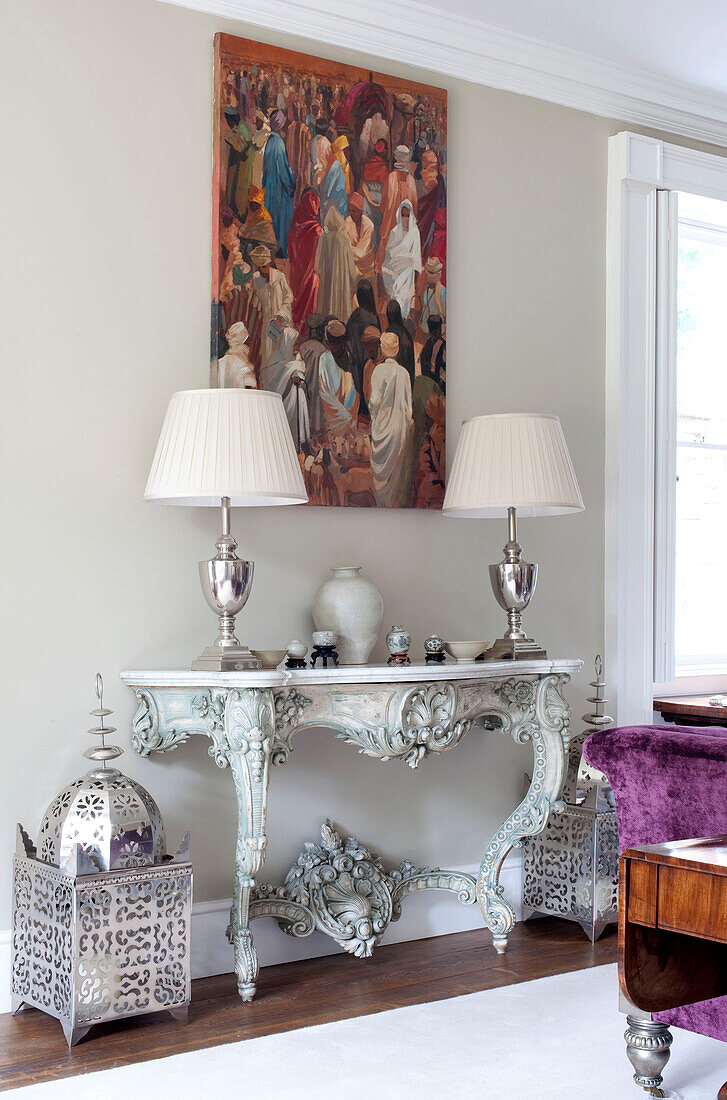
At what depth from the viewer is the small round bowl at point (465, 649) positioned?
3410 mm

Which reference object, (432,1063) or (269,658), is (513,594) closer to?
(269,658)

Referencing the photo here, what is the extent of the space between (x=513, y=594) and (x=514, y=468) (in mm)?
423

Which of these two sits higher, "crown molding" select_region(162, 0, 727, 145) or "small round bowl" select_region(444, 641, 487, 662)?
"crown molding" select_region(162, 0, 727, 145)

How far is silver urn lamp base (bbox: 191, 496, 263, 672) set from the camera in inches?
118

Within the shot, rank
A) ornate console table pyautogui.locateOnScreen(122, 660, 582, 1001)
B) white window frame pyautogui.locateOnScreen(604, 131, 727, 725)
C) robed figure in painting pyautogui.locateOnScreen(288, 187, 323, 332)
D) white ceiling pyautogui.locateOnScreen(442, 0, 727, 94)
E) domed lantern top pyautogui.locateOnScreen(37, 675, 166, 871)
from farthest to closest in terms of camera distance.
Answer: white window frame pyautogui.locateOnScreen(604, 131, 727, 725) < white ceiling pyautogui.locateOnScreen(442, 0, 727, 94) < robed figure in painting pyautogui.locateOnScreen(288, 187, 323, 332) < ornate console table pyautogui.locateOnScreen(122, 660, 582, 1001) < domed lantern top pyautogui.locateOnScreen(37, 675, 166, 871)

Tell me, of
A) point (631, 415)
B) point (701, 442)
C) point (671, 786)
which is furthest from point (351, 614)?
point (701, 442)

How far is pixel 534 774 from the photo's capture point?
347cm

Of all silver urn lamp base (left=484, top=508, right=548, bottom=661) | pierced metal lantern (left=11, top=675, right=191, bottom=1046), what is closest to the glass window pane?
silver urn lamp base (left=484, top=508, right=548, bottom=661)

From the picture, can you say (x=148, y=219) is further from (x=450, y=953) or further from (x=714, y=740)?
(x=450, y=953)

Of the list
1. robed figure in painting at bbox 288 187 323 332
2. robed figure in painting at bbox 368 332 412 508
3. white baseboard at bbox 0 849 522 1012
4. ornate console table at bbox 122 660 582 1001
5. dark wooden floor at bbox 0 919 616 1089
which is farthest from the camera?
→ robed figure in painting at bbox 368 332 412 508

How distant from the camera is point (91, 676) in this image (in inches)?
123

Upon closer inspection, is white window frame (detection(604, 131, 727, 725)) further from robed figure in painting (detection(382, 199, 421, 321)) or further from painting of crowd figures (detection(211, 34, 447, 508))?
robed figure in painting (detection(382, 199, 421, 321))

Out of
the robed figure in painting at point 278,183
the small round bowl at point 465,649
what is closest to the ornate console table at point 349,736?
the small round bowl at point 465,649

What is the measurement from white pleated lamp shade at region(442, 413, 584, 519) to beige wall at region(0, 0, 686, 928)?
0.34m
